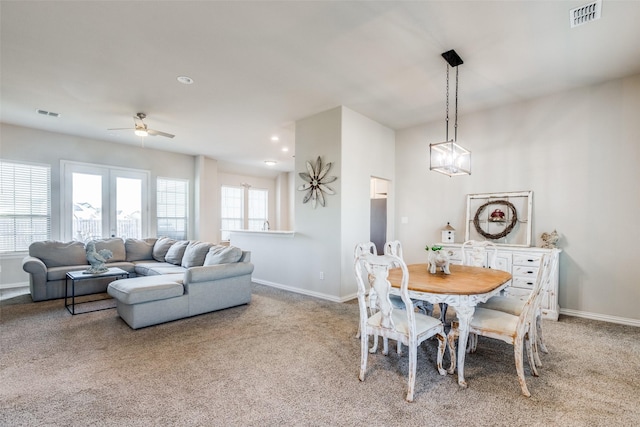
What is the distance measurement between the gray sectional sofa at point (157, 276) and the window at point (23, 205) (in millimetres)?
1051

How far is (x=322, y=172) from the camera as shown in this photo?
4.76 m

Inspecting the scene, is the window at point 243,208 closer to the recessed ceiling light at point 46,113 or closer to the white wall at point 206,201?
the white wall at point 206,201

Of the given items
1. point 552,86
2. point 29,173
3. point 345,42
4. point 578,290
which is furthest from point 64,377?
point 552,86

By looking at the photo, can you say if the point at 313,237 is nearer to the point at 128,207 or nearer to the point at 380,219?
the point at 380,219

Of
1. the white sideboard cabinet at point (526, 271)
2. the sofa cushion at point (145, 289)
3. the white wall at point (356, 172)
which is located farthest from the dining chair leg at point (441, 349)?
the sofa cushion at point (145, 289)

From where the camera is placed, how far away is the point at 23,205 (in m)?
5.52

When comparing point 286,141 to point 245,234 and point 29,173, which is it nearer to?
point 245,234

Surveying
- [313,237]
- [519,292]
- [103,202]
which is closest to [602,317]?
[519,292]

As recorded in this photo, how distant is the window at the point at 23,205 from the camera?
5.36 metres

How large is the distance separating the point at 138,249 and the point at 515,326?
6089mm

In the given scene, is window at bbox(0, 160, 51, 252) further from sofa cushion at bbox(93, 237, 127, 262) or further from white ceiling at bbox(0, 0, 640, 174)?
sofa cushion at bbox(93, 237, 127, 262)

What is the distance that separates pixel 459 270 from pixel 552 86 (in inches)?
109

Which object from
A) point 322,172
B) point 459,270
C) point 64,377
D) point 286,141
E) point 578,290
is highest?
point 286,141

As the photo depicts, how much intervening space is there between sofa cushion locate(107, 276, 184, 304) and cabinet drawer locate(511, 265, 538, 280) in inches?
166
